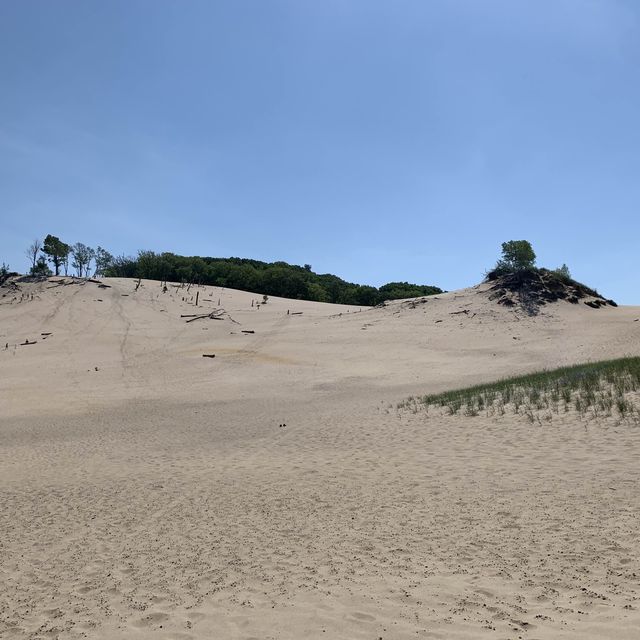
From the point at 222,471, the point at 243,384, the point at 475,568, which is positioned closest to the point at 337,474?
the point at 222,471

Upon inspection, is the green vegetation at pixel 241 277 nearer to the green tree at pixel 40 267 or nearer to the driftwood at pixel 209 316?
the green tree at pixel 40 267

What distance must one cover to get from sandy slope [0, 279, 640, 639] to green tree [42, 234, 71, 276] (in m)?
60.0

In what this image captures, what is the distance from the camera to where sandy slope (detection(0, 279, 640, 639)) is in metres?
5.16

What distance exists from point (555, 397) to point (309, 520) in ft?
36.1

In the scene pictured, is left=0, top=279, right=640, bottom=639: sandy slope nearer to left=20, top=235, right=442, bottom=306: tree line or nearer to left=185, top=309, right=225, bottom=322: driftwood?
left=185, top=309, right=225, bottom=322: driftwood

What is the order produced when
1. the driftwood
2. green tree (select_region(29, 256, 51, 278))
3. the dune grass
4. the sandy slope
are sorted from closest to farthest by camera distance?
the sandy slope < the dune grass < the driftwood < green tree (select_region(29, 256, 51, 278))

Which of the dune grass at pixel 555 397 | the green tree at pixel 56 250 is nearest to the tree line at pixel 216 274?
the green tree at pixel 56 250

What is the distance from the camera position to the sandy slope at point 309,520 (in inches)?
203

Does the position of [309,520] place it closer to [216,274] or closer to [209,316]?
[209,316]

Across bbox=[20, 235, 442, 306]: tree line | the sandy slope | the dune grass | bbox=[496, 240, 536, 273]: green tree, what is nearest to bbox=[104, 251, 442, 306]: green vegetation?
bbox=[20, 235, 442, 306]: tree line

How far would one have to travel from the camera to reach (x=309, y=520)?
8.04 metres

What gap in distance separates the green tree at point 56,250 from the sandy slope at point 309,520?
197 feet

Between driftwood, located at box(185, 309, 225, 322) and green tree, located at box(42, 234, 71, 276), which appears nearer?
driftwood, located at box(185, 309, 225, 322)

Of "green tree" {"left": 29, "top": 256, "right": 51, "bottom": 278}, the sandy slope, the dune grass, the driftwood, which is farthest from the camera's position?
"green tree" {"left": 29, "top": 256, "right": 51, "bottom": 278}
